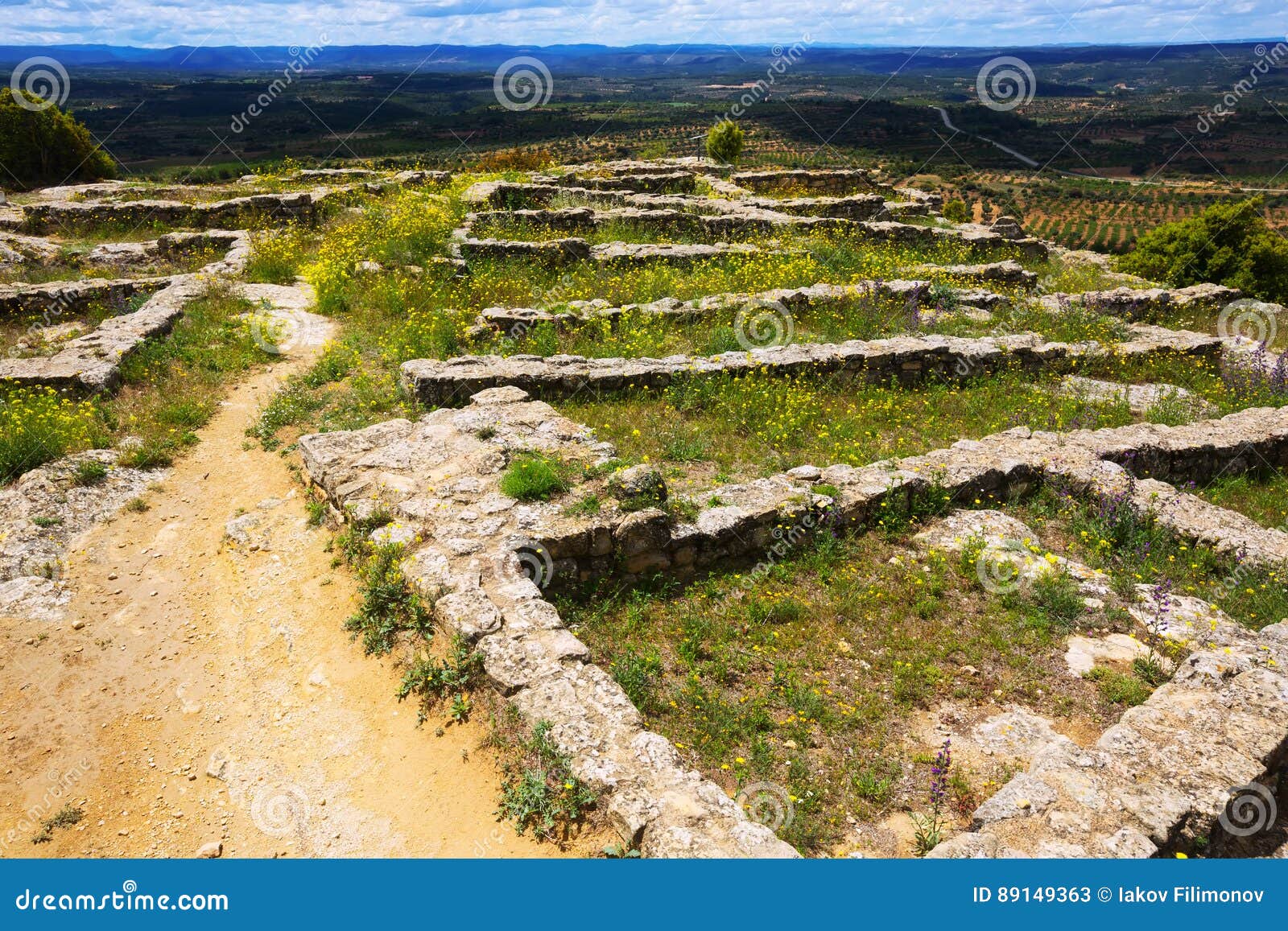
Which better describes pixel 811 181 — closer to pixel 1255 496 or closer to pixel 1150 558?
pixel 1255 496

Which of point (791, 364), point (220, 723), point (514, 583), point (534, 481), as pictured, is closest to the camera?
point (220, 723)

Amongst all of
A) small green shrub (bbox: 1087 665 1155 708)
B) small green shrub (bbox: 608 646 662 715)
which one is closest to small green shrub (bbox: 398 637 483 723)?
small green shrub (bbox: 608 646 662 715)

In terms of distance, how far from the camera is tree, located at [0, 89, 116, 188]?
66.5 feet

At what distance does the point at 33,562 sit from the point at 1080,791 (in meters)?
8.16

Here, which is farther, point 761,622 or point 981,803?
point 761,622

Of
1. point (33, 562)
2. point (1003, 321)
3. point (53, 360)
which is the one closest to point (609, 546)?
point (33, 562)

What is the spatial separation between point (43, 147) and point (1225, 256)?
33.1 metres

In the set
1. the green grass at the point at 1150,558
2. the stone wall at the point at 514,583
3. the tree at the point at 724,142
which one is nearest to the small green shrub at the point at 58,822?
the stone wall at the point at 514,583

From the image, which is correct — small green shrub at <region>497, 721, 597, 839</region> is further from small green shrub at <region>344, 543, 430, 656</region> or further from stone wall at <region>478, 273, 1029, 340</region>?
stone wall at <region>478, 273, 1029, 340</region>

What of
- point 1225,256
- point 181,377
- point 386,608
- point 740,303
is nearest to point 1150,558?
point 386,608

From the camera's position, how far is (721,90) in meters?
169

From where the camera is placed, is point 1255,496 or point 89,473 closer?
point 89,473

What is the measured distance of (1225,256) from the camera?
1938 cm

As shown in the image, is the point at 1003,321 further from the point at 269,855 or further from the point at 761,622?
the point at 269,855
